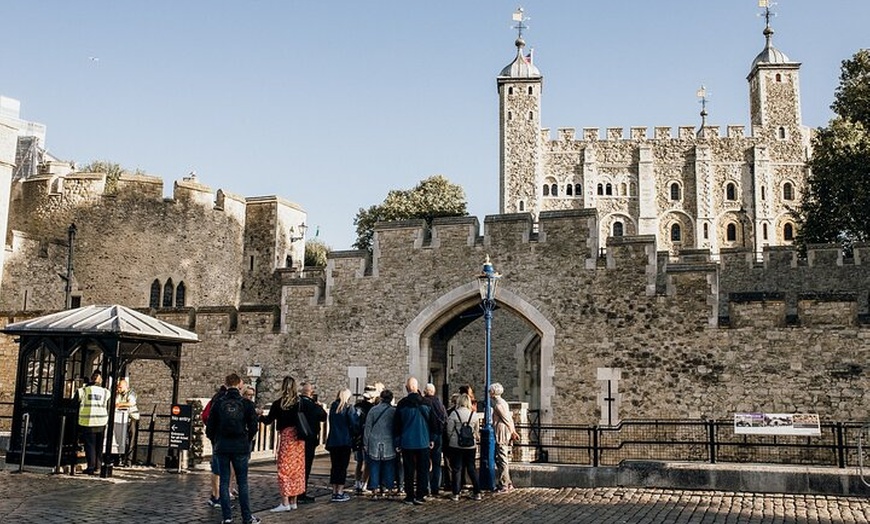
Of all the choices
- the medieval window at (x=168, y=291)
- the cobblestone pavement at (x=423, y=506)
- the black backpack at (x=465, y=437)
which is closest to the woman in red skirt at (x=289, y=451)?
the cobblestone pavement at (x=423, y=506)

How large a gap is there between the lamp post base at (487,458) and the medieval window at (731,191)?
7089cm

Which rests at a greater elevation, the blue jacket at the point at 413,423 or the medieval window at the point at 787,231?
the medieval window at the point at 787,231

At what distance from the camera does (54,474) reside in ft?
42.2

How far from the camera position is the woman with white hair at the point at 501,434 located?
12.0 metres

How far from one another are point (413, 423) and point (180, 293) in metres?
18.7

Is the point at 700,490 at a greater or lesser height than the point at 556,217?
lesser

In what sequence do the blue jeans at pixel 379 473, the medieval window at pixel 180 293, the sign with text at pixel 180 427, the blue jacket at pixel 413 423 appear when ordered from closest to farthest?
the blue jacket at pixel 413 423 → the blue jeans at pixel 379 473 → the sign with text at pixel 180 427 → the medieval window at pixel 180 293

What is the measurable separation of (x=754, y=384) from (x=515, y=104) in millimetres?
62894

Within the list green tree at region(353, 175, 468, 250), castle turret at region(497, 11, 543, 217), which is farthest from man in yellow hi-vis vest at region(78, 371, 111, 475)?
castle turret at region(497, 11, 543, 217)

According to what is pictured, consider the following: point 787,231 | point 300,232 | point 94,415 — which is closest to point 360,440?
point 94,415

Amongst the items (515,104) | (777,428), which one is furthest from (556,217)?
(515,104)

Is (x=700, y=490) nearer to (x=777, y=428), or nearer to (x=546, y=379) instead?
(x=777, y=428)

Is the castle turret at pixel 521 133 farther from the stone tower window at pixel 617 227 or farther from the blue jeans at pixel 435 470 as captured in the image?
the blue jeans at pixel 435 470

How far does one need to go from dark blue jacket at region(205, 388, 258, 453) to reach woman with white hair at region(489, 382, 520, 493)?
377cm
